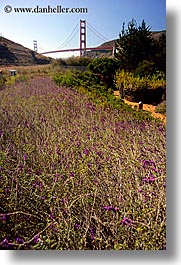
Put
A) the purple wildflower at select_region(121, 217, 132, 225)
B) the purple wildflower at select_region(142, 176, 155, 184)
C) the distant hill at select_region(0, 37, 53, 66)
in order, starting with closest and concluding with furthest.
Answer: the purple wildflower at select_region(121, 217, 132, 225) < the purple wildflower at select_region(142, 176, 155, 184) < the distant hill at select_region(0, 37, 53, 66)

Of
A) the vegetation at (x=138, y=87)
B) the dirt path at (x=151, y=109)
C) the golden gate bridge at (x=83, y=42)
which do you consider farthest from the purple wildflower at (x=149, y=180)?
the golden gate bridge at (x=83, y=42)

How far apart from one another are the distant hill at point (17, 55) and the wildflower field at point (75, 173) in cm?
14

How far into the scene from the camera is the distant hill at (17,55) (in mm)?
2557

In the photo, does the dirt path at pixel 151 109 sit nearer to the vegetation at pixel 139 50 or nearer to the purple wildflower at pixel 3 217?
the vegetation at pixel 139 50

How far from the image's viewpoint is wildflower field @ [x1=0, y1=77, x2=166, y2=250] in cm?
234

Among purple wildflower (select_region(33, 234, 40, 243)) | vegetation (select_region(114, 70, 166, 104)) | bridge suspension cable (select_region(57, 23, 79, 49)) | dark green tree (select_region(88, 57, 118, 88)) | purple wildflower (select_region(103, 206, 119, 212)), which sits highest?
bridge suspension cable (select_region(57, 23, 79, 49))

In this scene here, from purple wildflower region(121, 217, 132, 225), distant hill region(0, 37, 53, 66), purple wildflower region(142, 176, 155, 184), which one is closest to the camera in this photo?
purple wildflower region(121, 217, 132, 225)

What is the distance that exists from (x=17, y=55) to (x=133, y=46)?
0.78m

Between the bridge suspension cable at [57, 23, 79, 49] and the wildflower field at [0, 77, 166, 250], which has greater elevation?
the bridge suspension cable at [57, 23, 79, 49]

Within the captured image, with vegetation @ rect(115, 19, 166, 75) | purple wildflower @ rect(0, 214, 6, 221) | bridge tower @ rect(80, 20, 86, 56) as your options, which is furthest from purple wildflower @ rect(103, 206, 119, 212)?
bridge tower @ rect(80, 20, 86, 56)

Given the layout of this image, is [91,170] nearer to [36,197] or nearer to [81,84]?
[36,197]

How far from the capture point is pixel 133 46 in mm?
2539

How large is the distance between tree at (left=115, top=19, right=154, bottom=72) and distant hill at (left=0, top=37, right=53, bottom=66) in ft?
1.60

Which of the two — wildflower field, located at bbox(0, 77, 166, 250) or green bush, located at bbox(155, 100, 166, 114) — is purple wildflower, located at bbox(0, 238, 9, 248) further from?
green bush, located at bbox(155, 100, 166, 114)
